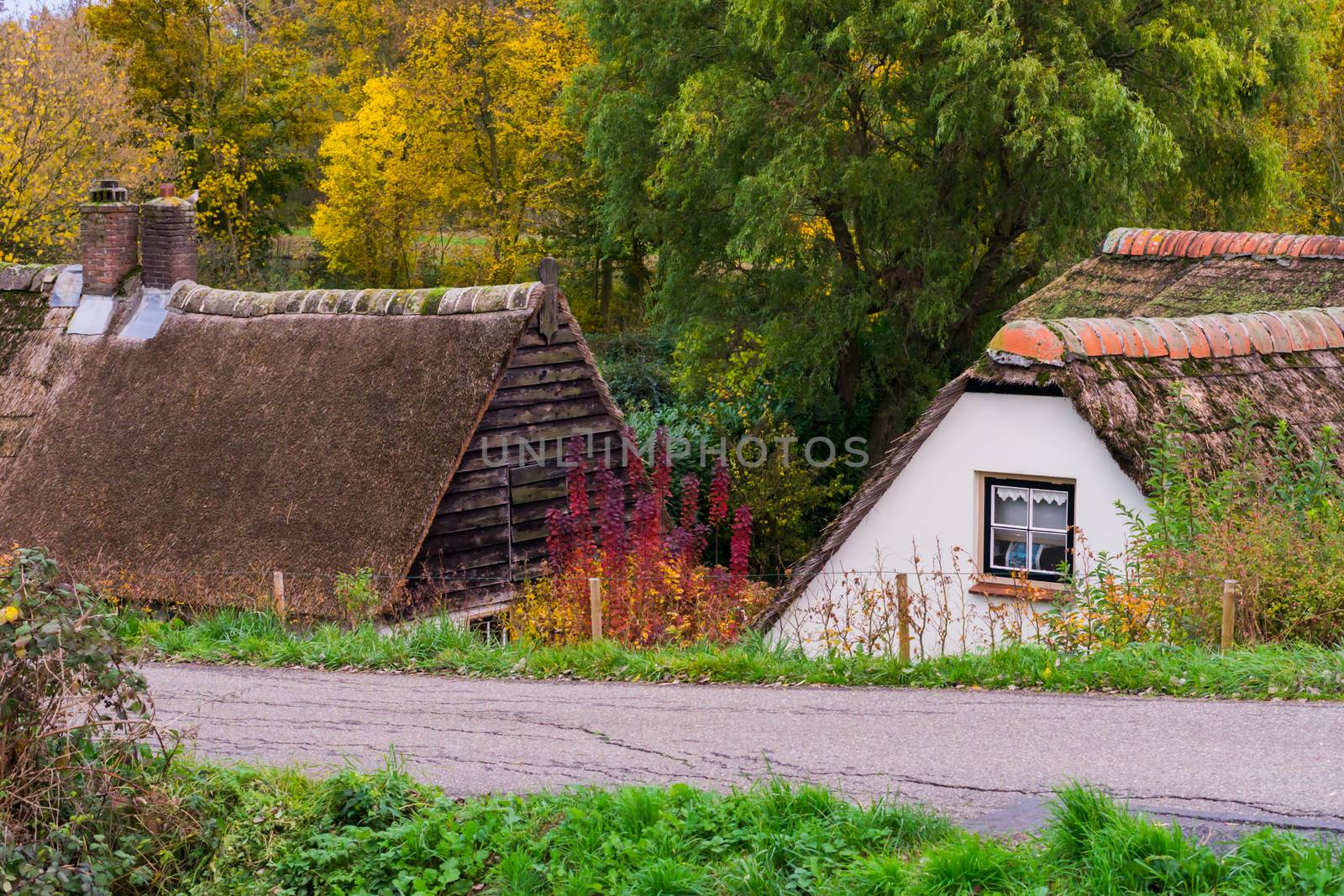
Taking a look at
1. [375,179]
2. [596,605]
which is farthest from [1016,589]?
[375,179]

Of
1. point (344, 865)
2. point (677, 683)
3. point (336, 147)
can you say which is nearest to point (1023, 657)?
point (677, 683)

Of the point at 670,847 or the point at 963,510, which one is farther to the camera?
the point at 963,510

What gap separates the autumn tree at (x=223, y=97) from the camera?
3712cm

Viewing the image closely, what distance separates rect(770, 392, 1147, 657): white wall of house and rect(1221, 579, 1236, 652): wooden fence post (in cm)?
216

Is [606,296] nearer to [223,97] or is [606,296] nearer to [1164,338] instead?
[223,97]

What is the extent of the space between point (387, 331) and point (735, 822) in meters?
9.94

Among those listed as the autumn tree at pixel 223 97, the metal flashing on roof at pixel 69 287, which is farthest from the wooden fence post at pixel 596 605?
the autumn tree at pixel 223 97

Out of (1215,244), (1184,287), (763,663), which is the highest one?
(1215,244)

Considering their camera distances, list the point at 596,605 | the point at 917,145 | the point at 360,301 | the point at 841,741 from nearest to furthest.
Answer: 1. the point at 841,741
2. the point at 596,605
3. the point at 360,301
4. the point at 917,145

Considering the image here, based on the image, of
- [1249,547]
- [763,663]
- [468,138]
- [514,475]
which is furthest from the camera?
[468,138]

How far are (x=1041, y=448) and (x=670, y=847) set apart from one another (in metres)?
6.10

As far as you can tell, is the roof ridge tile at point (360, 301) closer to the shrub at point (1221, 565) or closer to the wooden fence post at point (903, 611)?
the wooden fence post at point (903, 611)

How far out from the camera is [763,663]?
8.49 m

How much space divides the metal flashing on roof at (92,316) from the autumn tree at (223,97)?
2026 cm
